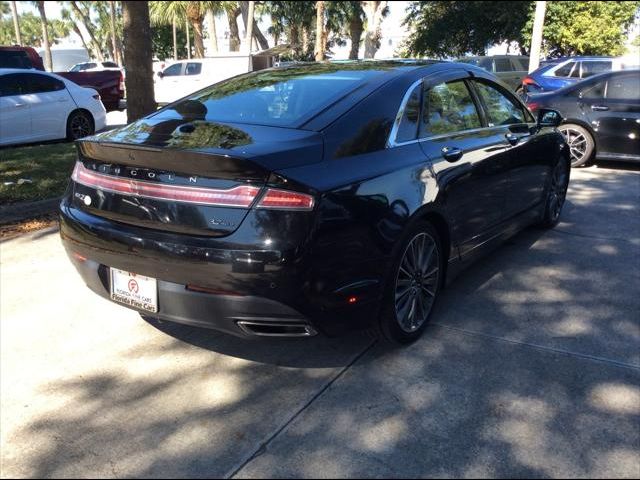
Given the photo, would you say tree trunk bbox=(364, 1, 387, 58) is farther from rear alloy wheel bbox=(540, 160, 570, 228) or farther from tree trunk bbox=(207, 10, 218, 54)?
rear alloy wheel bbox=(540, 160, 570, 228)

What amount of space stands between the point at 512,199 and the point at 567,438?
233 cm

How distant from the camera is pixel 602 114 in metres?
8.58

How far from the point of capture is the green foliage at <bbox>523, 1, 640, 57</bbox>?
2550 cm

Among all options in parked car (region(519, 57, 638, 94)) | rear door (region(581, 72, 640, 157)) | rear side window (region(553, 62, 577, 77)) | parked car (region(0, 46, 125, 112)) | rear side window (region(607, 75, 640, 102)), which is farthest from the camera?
parked car (region(0, 46, 125, 112))

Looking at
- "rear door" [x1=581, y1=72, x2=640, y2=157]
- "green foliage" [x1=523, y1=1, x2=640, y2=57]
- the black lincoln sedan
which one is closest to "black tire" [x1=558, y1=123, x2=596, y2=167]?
"rear door" [x1=581, y1=72, x2=640, y2=157]

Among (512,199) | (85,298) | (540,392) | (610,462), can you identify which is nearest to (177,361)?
(85,298)

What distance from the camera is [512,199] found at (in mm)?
4645

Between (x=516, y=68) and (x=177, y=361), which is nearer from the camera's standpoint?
(x=177, y=361)

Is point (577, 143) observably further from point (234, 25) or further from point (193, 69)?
point (234, 25)

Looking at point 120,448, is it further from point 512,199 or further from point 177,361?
point 512,199

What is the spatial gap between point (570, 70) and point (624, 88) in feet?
20.2

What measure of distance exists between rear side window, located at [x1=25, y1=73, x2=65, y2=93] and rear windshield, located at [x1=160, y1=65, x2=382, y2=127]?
764cm

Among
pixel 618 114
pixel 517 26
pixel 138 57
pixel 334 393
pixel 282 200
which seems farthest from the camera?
pixel 517 26

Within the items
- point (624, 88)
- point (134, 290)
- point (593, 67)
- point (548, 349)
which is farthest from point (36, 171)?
point (593, 67)
